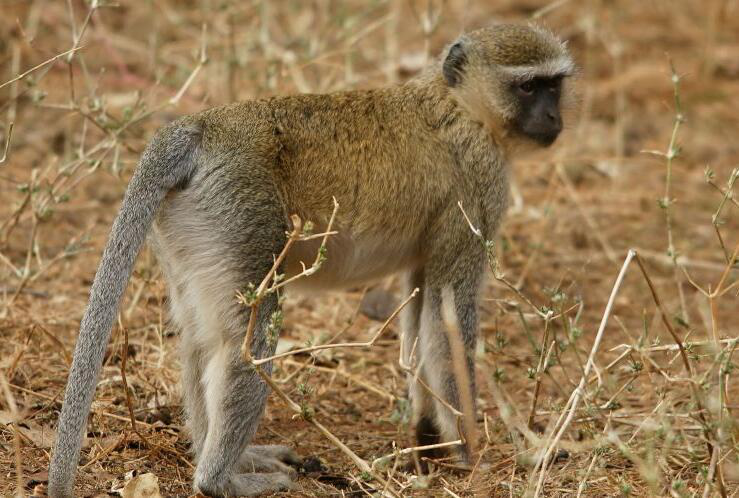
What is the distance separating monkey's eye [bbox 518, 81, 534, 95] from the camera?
716cm

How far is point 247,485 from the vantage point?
5.97 meters

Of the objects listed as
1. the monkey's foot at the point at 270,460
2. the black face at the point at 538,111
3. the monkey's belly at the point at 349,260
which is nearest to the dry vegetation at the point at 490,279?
the monkey's foot at the point at 270,460

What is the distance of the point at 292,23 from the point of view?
1288cm

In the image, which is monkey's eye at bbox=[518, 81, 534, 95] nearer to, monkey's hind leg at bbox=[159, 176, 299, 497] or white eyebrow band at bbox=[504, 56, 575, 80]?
white eyebrow band at bbox=[504, 56, 575, 80]

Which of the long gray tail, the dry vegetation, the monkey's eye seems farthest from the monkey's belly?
the monkey's eye

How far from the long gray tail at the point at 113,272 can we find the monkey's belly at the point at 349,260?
861mm

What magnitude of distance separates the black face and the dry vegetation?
73 centimetres

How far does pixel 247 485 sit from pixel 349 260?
1460 mm

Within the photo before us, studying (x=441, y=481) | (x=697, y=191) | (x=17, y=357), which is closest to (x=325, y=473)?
(x=441, y=481)

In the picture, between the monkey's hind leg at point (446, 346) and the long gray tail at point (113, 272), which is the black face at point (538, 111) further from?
the long gray tail at point (113, 272)

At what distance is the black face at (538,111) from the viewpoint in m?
7.10

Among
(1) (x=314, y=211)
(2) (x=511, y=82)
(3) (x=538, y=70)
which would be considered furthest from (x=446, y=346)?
(3) (x=538, y=70)

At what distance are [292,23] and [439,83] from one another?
603 cm

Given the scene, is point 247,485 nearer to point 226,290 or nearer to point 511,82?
point 226,290
